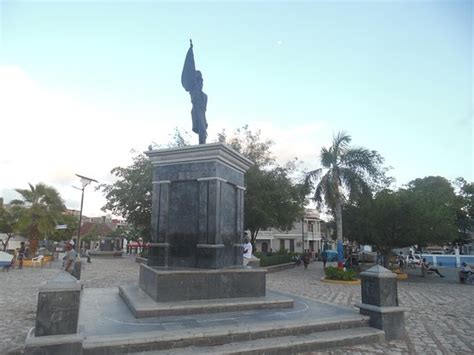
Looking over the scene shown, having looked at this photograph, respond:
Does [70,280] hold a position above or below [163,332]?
above

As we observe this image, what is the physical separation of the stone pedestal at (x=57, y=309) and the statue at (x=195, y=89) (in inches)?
217

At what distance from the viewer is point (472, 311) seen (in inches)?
398

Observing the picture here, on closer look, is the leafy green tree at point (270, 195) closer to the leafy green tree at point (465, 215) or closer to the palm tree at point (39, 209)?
the palm tree at point (39, 209)

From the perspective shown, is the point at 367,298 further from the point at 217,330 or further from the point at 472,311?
the point at 472,311

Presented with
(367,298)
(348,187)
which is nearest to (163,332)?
(367,298)

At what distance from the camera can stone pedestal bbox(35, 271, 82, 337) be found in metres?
4.43

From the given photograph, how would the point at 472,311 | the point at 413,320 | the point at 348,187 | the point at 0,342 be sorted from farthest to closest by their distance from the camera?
the point at 348,187 < the point at 472,311 < the point at 413,320 < the point at 0,342

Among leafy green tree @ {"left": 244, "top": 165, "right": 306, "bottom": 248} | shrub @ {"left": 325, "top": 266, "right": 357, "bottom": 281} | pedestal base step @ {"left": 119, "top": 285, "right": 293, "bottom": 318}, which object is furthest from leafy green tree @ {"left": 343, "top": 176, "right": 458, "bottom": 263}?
pedestal base step @ {"left": 119, "top": 285, "right": 293, "bottom": 318}

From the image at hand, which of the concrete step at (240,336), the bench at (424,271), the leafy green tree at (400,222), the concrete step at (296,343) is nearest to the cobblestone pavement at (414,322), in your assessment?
the concrete step at (296,343)

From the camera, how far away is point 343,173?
20.8 meters

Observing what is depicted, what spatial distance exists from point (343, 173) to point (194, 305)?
16.3 m

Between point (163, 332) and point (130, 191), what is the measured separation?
22.1 metres

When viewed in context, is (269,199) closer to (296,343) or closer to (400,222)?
(400,222)

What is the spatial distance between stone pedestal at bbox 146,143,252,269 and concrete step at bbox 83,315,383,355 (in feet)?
7.35
